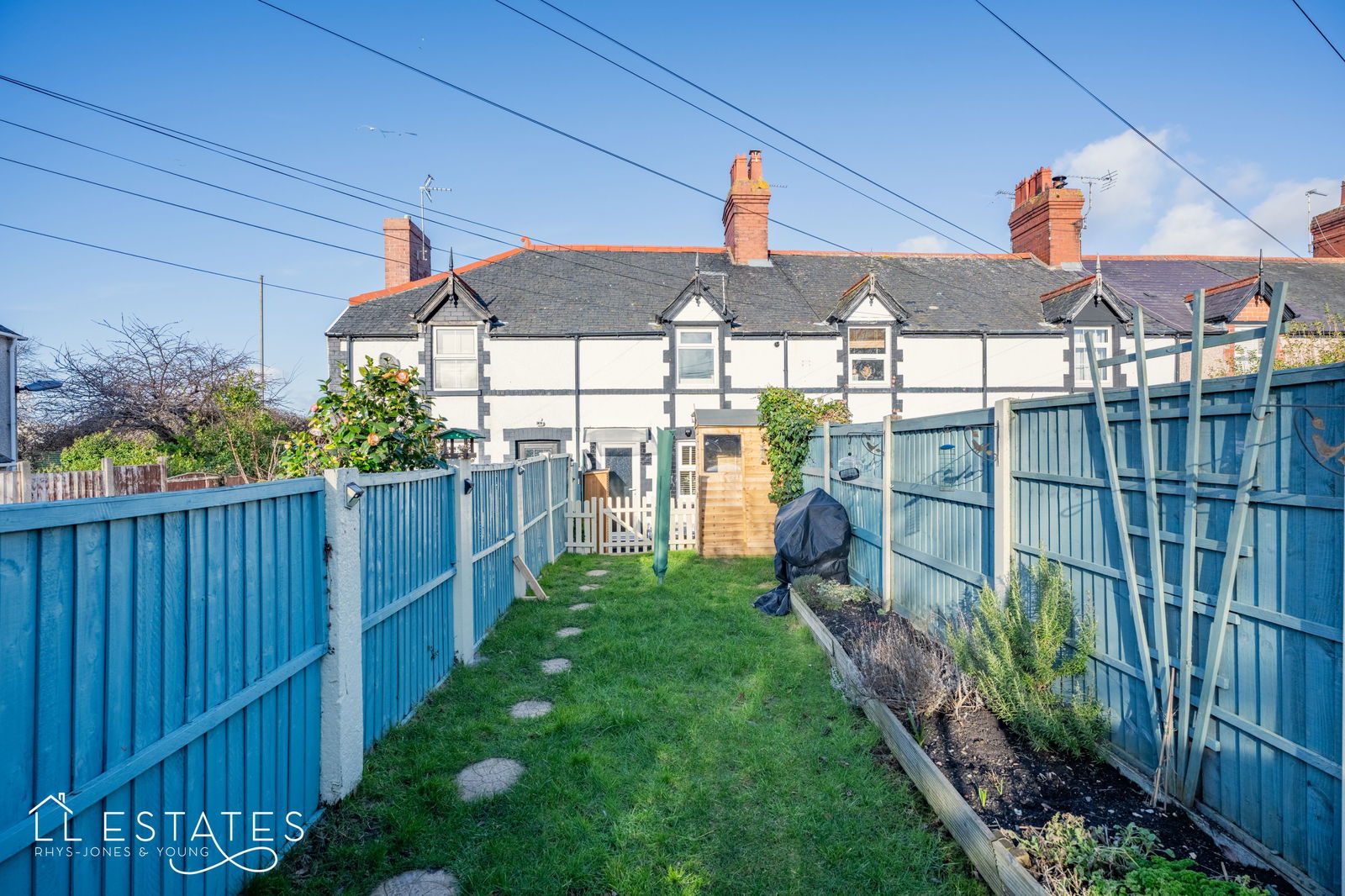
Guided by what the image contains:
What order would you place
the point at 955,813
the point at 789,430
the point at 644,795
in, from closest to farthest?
1. the point at 955,813
2. the point at 644,795
3. the point at 789,430

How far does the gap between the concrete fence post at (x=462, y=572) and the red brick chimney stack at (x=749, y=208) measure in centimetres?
1505

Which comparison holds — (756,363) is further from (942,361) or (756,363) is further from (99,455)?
(99,455)

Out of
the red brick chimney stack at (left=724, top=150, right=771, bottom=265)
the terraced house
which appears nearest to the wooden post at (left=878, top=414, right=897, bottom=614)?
the terraced house

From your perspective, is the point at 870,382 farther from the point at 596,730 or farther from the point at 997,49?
the point at 596,730

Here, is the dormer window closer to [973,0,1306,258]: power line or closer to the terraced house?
the terraced house

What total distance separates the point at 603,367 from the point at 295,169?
7.51 meters

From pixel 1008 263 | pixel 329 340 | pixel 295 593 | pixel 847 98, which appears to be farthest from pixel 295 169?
pixel 1008 263

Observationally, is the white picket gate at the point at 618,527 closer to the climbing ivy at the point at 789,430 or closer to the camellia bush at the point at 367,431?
the climbing ivy at the point at 789,430

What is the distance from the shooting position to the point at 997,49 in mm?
8562

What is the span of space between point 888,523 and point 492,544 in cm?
455

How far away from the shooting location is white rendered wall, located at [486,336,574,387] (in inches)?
655

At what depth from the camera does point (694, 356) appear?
1688cm

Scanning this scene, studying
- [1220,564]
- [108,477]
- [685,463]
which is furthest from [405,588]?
[685,463]

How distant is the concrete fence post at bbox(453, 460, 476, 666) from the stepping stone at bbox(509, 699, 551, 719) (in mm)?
1158
